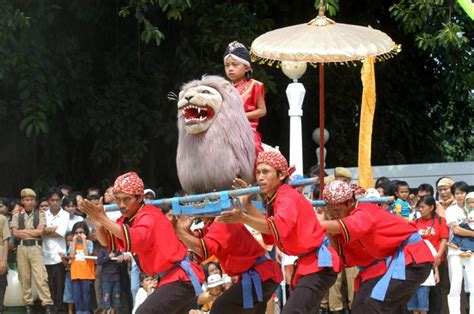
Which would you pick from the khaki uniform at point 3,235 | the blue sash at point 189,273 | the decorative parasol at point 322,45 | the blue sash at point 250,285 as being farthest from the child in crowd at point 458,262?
the khaki uniform at point 3,235

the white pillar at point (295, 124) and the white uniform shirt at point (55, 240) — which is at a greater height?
the white pillar at point (295, 124)

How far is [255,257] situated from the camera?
8867 mm

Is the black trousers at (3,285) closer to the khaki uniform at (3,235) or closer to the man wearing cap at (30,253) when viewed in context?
the khaki uniform at (3,235)

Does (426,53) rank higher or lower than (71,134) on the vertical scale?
higher

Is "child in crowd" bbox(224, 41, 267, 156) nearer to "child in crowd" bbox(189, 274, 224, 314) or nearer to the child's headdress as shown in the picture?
the child's headdress

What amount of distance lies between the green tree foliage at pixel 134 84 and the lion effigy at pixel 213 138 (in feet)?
20.3

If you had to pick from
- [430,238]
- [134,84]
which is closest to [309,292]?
[430,238]

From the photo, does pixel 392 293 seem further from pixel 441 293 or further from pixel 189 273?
pixel 441 293

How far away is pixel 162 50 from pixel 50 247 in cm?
409

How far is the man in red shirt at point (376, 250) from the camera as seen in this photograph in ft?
28.8

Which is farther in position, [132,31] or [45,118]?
[132,31]

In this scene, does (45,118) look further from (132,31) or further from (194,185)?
(194,185)

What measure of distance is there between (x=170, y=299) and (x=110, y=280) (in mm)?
4750

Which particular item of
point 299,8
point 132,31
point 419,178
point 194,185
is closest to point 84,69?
point 132,31
